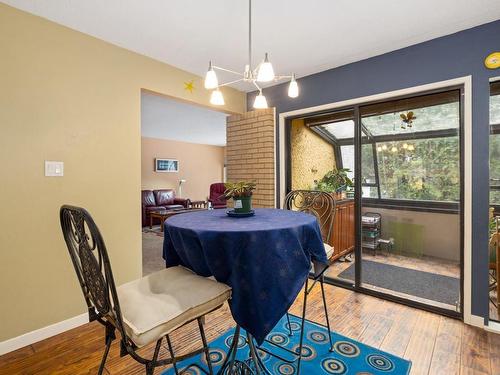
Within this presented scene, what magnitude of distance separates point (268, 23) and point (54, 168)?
198cm

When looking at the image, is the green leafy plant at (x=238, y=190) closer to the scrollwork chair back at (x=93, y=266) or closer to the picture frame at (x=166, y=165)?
the scrollwork chair back at (x=93, y=266)

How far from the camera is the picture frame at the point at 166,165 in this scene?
7879mm

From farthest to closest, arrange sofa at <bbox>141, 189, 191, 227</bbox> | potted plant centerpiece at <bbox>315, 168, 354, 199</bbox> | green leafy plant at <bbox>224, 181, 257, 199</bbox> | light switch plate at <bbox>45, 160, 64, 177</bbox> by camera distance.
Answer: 1. sofa at <bbox>141, 189, 191, 227</bbox>
2. potted plant centerpiece at <bbox>315, 168, 354, 199</bbox>
3. light switch plate at <bbox>45, 160, 64, 177</bbox>
4. green leafy plant at <bbox>224, 181, 257, 199</bbox>

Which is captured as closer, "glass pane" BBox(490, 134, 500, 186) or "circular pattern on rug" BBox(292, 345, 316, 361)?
"circular pattern on rug" BBox(292, 345, 316, 361)

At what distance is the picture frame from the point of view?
310 inches

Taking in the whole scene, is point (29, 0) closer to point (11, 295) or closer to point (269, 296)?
point (11, 295)

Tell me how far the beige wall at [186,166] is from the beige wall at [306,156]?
5275 millimetres

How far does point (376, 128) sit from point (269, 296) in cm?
222

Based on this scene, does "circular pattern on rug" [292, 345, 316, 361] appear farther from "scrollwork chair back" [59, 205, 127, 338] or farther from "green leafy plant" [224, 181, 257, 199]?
"scrollwork chair back" [59, 205, 127, 338]

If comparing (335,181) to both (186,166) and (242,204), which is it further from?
(186,166)

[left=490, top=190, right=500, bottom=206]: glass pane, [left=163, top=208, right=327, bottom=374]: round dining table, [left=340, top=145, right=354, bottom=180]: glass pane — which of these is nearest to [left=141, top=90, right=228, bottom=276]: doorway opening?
[left=340, top=145, right=354, bottom=180]: glass pane

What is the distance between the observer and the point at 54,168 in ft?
6.89

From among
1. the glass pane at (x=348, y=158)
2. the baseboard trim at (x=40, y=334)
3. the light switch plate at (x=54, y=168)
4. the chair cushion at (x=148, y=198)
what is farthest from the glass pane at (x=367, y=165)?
the chair cushion at (x=148, y=198)

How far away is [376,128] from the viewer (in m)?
2.80
